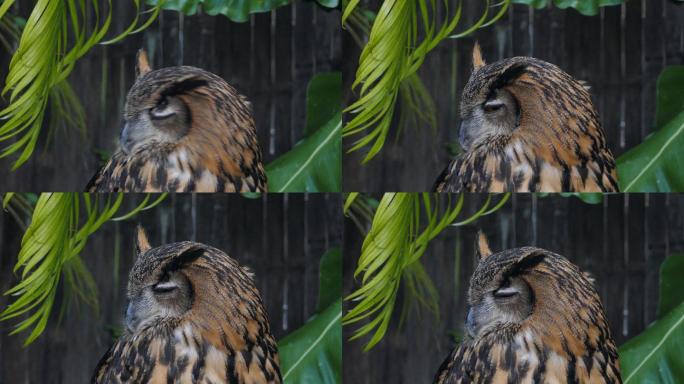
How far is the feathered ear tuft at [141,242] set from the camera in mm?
3150

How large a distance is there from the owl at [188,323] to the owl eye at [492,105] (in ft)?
2.63

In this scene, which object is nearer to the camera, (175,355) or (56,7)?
(175,355)

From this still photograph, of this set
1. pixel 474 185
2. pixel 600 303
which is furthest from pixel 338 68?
pixel 600 303

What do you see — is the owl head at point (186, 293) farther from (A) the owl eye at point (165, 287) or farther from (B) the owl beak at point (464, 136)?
(B) the owl beak at point (464, 136)

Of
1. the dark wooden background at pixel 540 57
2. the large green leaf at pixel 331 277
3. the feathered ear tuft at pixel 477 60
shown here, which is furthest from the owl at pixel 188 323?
the feathered ear tuft at pixel 477 60

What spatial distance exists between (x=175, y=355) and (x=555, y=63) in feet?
4.22

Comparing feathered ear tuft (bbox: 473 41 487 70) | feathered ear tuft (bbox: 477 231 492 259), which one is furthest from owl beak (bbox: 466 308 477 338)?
feathered ear tuft (bbox: 473 41 487 70)

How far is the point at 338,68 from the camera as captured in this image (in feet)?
10.6

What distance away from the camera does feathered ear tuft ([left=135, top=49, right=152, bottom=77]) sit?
3.20 m

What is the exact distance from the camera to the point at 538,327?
9.98ft

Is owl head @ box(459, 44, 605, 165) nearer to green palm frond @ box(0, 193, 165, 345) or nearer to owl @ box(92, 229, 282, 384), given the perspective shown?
owl @ box(92, 229, 282, 384)

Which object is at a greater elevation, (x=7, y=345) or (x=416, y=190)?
(x=416, y=190)

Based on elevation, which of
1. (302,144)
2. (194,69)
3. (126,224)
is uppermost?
(194,69)

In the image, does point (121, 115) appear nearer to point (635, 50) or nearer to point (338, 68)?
point (338, 68)
